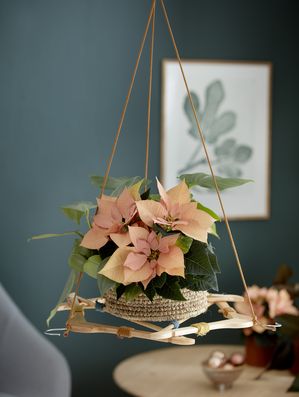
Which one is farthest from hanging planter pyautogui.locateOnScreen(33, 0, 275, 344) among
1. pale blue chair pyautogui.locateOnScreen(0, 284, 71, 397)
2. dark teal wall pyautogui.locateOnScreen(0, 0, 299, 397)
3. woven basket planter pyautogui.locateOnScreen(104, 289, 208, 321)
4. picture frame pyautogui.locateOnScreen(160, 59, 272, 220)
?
picture frame pyautogui.locateOnScreen(160, 59, 272, 220)

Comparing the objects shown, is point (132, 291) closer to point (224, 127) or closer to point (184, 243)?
point (184, 243)

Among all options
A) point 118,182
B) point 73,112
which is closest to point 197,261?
point 118,182

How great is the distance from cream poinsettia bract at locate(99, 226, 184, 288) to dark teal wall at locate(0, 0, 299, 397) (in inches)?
69.5

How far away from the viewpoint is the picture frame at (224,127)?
3.10 meters

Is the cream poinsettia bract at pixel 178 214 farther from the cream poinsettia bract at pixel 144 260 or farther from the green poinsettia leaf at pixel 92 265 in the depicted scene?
the green poinsettia leaf at pixel 92 265

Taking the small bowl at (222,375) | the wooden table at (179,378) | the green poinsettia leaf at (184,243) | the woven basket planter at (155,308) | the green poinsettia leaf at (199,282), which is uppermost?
the green poinsettia leaf at (184,243)

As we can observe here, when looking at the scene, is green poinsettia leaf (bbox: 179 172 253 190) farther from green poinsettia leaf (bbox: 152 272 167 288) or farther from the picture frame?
the picture frame

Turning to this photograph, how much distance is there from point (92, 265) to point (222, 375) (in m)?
1.37

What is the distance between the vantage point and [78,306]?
1.44 metres

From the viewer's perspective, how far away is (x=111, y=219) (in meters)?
1.26

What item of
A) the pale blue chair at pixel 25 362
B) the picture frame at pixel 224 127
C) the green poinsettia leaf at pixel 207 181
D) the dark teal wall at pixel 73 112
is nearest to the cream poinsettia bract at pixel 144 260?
the green poinsettia leaf at pixel 207 181

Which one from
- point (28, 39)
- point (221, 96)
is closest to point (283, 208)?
point (221, 96)

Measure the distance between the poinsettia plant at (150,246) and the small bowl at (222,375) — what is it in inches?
51.1

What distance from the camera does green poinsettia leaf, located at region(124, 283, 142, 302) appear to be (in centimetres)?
123
